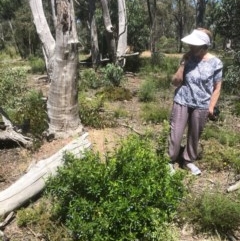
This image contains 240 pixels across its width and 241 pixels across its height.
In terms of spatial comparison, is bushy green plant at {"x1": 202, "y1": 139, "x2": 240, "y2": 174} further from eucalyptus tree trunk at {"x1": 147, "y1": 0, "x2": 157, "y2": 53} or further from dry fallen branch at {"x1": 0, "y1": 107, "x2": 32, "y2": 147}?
eucalyptus tree trunk at {"x1": 147, "y1": 0, "x2": 157, "y2": 53}

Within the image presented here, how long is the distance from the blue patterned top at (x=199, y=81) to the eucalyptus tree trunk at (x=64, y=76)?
1628mm

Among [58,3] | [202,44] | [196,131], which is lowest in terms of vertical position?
[196,131]

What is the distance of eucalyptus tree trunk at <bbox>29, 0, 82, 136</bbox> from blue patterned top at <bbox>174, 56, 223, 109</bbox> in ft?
5.34

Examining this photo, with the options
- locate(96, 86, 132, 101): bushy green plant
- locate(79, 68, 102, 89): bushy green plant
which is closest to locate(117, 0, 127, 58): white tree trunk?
locate(79, 68, 102, 89): bushy green plant

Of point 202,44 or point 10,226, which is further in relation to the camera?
point 202,44

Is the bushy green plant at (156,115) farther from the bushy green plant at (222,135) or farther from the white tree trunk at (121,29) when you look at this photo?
the white tree trunk at (121,29)

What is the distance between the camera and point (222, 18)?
10648 mm

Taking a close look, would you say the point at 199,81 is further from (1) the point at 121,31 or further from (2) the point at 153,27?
(2) the point at 153,27

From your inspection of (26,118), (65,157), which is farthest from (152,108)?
(65,157)

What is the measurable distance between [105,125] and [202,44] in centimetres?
265

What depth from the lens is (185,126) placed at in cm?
549

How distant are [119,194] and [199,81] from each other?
199cm

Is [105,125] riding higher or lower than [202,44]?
lower

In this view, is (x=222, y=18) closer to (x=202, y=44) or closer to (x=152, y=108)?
(x=152, y=108)
